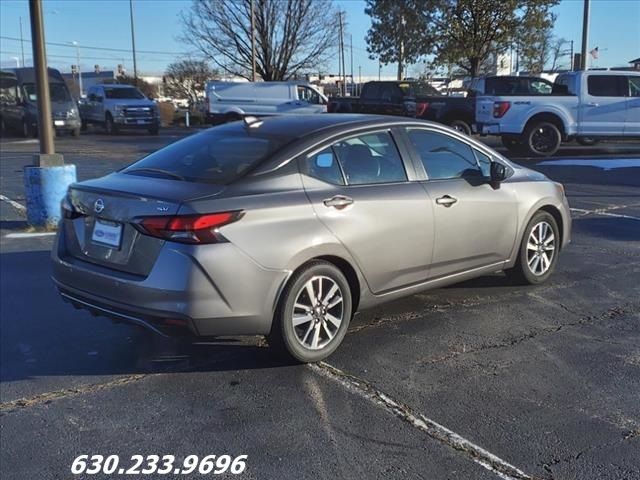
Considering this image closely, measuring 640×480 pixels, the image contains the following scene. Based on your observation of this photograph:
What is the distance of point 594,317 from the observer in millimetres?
5234

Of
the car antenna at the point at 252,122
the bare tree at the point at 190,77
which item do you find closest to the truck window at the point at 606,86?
the car antenna at the point at 252,122

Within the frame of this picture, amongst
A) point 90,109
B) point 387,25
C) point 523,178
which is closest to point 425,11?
point 387,25

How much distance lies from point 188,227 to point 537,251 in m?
3.48

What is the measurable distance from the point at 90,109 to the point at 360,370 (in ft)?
97.7

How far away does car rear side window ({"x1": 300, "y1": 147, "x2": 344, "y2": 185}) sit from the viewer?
437cm

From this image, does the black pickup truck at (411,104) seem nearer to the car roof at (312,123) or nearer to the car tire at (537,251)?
the car tire at (537,251)

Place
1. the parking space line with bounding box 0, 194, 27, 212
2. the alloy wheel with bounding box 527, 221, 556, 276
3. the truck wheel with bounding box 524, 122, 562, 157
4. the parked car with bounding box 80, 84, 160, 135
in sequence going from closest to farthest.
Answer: the alloy wheel with bounding box 527, 221, 556, 276, the parking space line with bounding box 0, 194, 27, 212, the truck wheel with bounding box 524, 122, 562, 157, the parked car with bounding box 80, 84, 160, 135

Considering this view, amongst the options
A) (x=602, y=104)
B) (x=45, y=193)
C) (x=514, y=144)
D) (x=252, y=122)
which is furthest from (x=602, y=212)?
(x=514, y=144)

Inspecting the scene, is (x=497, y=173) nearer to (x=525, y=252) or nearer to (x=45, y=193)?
(x=525, y=252)

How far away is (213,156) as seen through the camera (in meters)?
4.57

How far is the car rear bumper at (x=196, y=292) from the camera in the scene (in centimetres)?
376

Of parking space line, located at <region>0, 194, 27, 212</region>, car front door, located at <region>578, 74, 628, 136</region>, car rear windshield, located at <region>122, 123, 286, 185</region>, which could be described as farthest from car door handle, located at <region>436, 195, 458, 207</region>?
car front door, located at <region>578, 74, 628, 136</region>

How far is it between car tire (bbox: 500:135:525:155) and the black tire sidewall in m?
11.3

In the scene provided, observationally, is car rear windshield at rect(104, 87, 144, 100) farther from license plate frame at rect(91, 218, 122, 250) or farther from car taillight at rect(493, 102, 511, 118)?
license plate frame at rect(91, 218, 122, 250)
